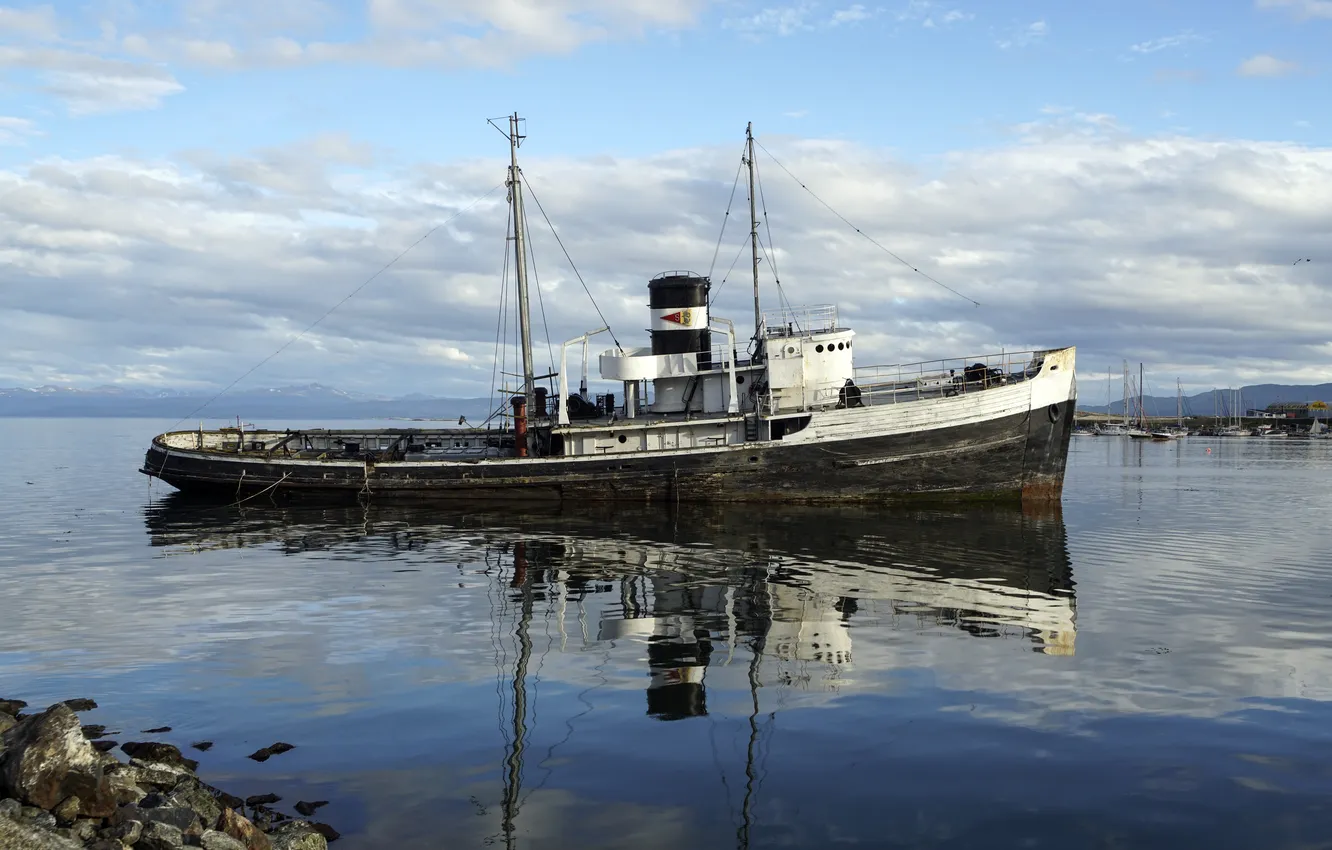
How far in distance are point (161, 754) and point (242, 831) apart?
268 centimetres

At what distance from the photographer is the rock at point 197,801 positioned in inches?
340

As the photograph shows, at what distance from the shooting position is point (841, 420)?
3300 centimetres

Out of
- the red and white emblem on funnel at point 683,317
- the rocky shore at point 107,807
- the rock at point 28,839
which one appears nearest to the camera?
the rock at point 28,839

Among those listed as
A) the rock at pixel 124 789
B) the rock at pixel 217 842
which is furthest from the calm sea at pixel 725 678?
the rock at pixel 217 842

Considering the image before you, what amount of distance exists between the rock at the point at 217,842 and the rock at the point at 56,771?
110 cm

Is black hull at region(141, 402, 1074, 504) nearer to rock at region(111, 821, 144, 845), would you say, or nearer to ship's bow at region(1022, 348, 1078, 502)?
ship's bow at region(1022, 348, 1078, 502)

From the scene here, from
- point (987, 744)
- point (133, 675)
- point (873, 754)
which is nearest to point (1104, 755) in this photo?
point (987, 744)

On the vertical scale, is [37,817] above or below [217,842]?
above

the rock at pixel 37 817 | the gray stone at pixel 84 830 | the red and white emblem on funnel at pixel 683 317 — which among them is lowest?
the gray stone at pixel 84 830

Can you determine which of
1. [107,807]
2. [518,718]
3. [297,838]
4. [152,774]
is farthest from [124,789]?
[518,718]

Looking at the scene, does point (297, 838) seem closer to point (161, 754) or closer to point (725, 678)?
point (161, 754)

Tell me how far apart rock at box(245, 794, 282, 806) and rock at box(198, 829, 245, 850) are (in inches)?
53.5

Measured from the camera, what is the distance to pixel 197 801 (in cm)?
887

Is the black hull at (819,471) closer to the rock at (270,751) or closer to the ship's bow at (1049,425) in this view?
the ship's bow at (1049,425)
